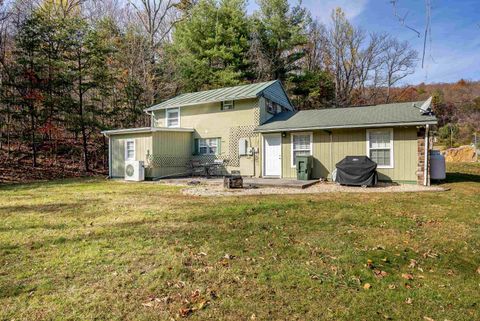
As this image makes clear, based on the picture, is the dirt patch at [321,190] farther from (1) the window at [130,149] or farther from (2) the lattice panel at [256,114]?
(1) the window at [130,149]

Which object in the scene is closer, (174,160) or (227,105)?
(174,160)

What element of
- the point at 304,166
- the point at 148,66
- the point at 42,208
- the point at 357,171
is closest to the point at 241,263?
the point at 42,208

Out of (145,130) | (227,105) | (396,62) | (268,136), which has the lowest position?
(268,136)

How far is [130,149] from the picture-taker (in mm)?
14477

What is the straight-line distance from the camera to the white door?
13.4 m

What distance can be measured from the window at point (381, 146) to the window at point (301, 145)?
2.39 meters

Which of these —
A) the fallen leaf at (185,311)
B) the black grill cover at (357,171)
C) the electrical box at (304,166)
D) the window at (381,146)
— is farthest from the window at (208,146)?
the fallen leaf at (185,311)

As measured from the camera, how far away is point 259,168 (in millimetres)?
14023

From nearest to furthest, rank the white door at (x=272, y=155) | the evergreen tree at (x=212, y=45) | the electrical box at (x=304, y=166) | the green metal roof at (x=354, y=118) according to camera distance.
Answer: the green metal roof at (x=354, y=118) → the electrical box at (x=304, y=166) → the white door at (x=272, y=155) → the evergreen tree at (x=212, y=45)

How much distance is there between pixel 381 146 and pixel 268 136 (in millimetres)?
4926

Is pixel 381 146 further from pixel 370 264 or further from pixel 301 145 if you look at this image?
pixel 370 264

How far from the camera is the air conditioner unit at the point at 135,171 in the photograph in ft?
44.5

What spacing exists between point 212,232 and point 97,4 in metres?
28.2

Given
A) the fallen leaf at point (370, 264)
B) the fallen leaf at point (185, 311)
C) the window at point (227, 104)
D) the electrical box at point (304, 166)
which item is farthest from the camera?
the window at point (227, 104)
